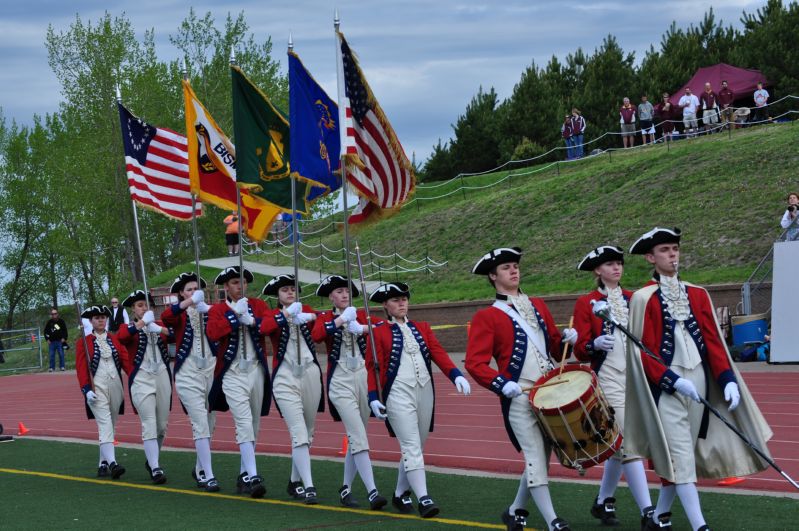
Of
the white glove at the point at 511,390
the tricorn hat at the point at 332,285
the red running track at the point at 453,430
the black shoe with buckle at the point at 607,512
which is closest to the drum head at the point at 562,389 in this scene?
the white glove at the point at 511,390

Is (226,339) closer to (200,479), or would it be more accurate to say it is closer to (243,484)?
(243,484)

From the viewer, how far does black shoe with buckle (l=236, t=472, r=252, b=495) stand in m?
11.1

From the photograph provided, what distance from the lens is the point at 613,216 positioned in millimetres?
32344

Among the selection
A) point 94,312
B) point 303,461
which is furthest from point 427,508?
point 94,312

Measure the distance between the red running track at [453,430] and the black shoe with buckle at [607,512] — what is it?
64.5 inches

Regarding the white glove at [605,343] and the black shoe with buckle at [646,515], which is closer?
the black shoe with buckle at [646,515]

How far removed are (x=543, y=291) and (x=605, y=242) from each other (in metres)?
3.99

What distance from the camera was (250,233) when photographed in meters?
→ 13.6

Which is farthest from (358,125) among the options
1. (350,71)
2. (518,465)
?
(518,465)

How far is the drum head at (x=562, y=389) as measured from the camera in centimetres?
736

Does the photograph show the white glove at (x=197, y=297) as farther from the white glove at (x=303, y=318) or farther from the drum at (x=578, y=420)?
the drum at (x=578, y=420)

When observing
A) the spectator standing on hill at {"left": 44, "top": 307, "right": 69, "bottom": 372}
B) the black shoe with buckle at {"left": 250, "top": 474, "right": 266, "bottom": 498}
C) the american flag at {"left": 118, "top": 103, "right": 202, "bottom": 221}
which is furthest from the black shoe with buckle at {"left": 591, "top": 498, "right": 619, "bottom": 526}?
the spectator standing on hill at {"left": 44, "top": 307, "right": 69, "bottom": 372}

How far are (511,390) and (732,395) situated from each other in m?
1.36

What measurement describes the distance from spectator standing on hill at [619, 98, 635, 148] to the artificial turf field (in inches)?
1030
